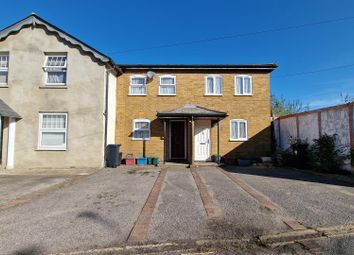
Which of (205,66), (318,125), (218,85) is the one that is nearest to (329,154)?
(318,125)

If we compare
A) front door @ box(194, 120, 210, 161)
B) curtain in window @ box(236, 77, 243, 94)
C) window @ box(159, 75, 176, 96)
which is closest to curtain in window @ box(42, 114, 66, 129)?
window @ box(159, 75, 176, 96)

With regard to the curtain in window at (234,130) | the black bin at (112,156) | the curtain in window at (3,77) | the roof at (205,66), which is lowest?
the black bin at (112,156)

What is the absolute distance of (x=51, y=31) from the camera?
1273cm

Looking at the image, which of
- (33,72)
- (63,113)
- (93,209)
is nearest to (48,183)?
(93,209)

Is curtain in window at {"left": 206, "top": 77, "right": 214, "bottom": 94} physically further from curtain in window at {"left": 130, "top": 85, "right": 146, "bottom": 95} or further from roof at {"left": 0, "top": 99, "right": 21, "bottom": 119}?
roof at {"left": 0, "top": 99, "right": 21, "bottom": 119}

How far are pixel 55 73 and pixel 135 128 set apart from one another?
5.33 meters

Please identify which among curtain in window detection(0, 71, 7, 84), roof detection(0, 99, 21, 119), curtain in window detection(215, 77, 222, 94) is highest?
curtain in window detection(215, 77, 222, 94)

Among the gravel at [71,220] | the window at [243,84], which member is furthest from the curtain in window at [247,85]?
the gravel at [71,220]

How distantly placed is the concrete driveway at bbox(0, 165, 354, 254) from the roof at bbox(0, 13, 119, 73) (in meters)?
7.24

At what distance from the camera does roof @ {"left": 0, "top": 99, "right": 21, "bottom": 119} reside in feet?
36.6

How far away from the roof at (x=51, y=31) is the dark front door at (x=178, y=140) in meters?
5.68

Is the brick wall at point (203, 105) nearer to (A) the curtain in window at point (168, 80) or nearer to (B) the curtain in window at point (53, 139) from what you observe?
(A) the curtain in window at point (168, 80)

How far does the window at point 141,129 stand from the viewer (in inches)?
589

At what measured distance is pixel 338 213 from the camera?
5.07 m
